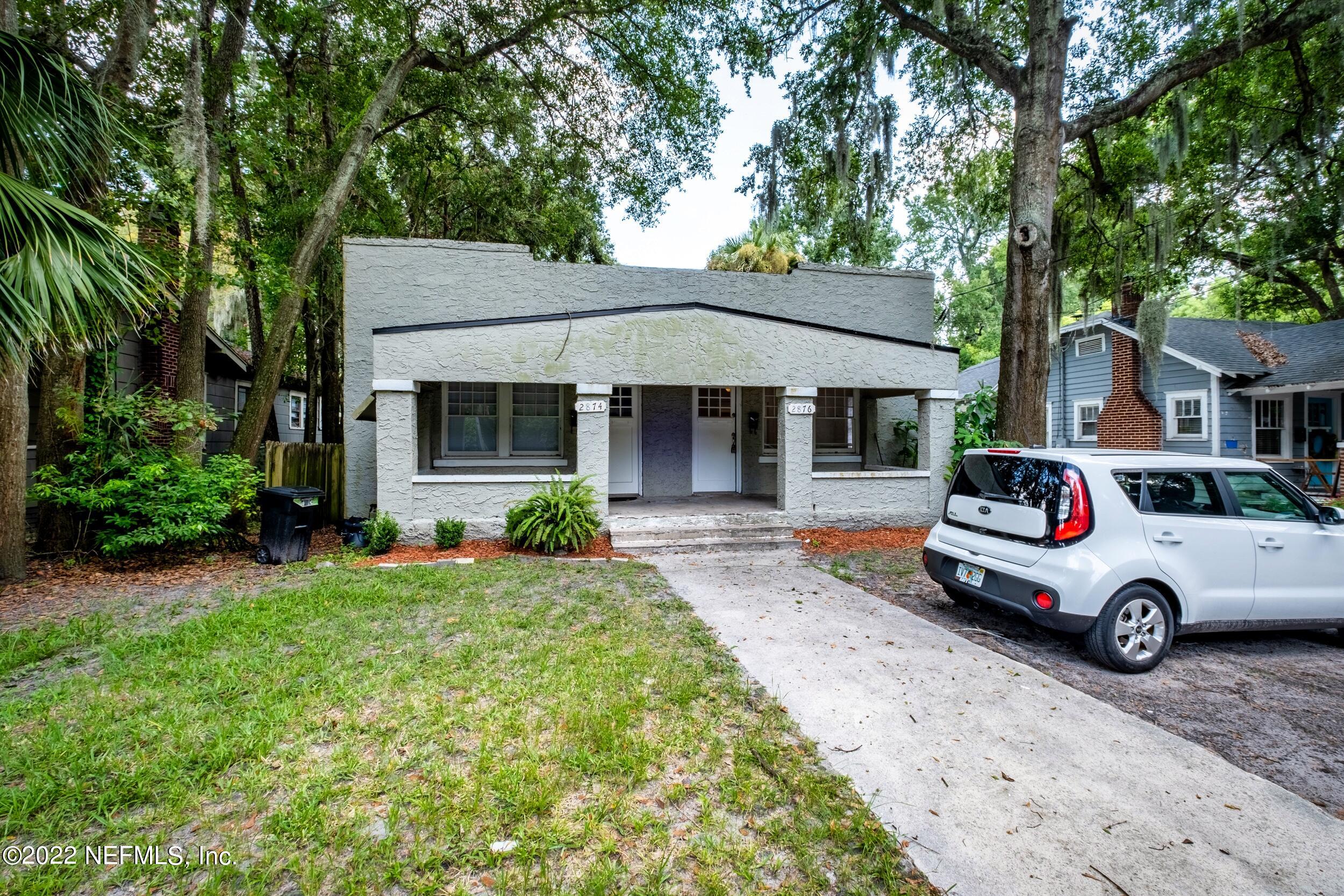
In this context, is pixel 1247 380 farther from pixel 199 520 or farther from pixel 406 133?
pixel 406 133

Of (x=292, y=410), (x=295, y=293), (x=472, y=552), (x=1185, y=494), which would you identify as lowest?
(x=472, y=552)

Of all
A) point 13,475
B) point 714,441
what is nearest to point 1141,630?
point 714,441

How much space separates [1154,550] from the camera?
3.82 metres

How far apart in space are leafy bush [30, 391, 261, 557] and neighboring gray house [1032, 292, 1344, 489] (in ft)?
64.9

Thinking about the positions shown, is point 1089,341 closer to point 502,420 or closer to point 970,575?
point 970,575

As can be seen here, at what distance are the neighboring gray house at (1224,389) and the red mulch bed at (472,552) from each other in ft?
50.6

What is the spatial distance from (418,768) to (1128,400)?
1928 centimetres

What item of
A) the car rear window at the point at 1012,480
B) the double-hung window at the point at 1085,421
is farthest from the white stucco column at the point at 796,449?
the double-hung window at the point at 1085,421

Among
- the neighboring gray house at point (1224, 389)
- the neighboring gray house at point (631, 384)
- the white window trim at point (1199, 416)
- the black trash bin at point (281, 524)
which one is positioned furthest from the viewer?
the white window trim at point (1199, 416)

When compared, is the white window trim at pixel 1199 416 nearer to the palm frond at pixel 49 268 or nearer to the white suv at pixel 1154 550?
the white suv at pixel 1154 550

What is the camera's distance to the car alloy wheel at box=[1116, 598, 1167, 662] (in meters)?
3.84

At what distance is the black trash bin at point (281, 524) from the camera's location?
6.92 metres

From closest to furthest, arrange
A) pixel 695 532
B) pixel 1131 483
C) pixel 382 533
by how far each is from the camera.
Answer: pixel 1131 483
pixel 382 533
pixel 695 532

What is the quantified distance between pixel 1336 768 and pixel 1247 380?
51.1 feet
